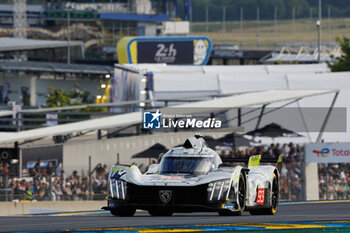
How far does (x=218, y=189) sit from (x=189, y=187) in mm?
481

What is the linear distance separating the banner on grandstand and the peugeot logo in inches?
604

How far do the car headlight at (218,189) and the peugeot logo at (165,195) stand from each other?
2.12ft

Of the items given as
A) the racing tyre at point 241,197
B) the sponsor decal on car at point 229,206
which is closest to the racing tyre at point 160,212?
the racing tyre at point 241,197

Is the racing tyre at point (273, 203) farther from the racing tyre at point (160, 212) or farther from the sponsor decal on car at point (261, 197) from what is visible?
the racing tyre at point (160, 212)

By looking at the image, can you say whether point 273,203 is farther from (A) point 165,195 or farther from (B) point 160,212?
(A) point 165,195

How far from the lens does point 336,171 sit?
31250 mm

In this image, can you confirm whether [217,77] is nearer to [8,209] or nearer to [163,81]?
[163,81]

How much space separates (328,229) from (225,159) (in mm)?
4879

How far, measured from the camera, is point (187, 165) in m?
17.5

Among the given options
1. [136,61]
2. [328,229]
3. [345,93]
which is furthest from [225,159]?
[136,61]

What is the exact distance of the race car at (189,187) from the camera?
16516mm

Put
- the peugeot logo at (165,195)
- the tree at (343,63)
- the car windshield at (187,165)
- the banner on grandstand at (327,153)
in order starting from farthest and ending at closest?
the tree at (343,63) < the banner on grandstand at (327,153) < the car windshield at (187,165) < the peugeot logo at (165,195)

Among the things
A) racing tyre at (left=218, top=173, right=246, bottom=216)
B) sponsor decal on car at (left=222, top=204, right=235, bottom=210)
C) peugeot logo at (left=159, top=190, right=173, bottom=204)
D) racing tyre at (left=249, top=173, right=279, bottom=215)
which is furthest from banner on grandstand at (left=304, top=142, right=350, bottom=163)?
peugeot logo at (left=159, top=190, right=173, bottom=204)

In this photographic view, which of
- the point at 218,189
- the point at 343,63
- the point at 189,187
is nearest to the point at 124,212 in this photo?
the point at 189,187
